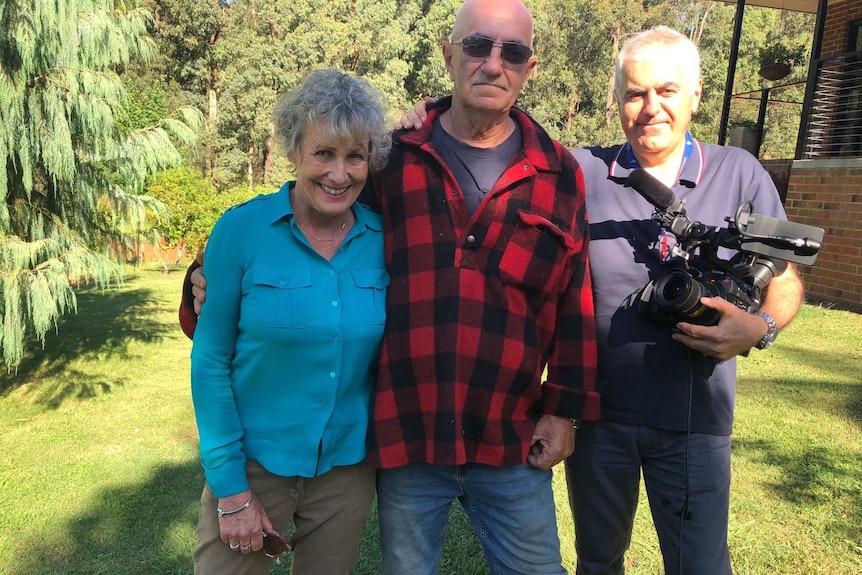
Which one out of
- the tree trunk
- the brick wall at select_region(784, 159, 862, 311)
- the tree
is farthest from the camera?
the tree trunk

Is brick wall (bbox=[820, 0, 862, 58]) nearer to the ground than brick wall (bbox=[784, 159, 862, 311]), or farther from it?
farther from it

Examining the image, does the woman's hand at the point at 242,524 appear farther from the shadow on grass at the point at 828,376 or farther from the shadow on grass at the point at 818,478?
the shadow on grass at the point at 828,376

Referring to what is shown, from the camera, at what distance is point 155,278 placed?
39.5 ft

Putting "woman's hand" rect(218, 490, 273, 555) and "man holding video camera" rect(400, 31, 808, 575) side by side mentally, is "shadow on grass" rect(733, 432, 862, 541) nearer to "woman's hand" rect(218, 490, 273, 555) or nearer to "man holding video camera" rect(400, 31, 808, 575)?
"man holding video camera" rect(400, 31, 808, 575)

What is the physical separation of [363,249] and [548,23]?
31797mm

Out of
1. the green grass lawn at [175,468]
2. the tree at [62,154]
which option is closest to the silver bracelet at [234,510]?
the green grass lawn at [175,468]

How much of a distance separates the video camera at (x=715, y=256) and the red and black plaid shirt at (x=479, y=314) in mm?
236

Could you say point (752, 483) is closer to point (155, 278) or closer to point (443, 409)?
point (443, 409)

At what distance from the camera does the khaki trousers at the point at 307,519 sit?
1824 mm

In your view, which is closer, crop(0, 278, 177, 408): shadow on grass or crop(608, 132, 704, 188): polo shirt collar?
crop(608, 132, 704, 188): polo shirt collar

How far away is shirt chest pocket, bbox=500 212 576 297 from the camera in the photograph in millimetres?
1817

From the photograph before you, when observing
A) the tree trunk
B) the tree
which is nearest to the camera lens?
the tree

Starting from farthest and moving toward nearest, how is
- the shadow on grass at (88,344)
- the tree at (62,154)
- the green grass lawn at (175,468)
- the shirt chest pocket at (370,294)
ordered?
the shadow on grass at (88,344), the tree at (62,154), the green grass lawn at (175,468), the shirt chest pocket at (370,294)

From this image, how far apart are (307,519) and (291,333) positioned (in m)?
0.60
